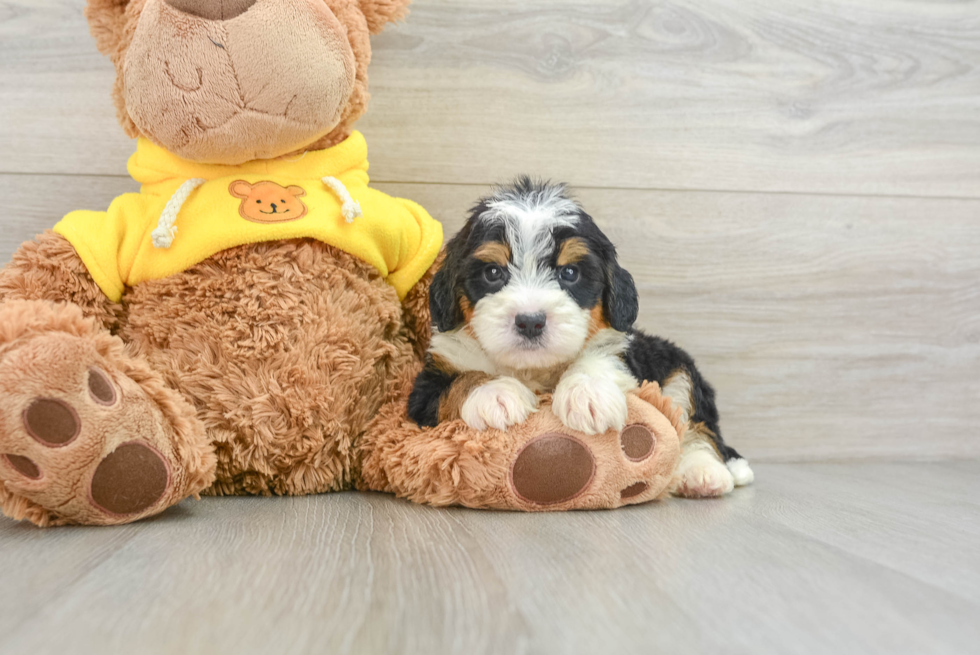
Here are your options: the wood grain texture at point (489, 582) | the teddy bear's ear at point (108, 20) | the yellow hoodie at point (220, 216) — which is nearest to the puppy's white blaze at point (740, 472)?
the wood grain texture at point (489, 582)

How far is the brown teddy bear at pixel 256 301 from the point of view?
1.29 meters

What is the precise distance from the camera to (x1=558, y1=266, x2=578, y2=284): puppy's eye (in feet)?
4.72

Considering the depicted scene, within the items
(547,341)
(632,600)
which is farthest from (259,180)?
(632,600)

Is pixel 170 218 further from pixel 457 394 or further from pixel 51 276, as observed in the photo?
pixel 457 394

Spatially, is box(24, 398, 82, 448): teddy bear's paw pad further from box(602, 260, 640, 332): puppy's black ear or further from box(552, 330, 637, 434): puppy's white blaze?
box(602, 260, 640, 332): puppy's black ear

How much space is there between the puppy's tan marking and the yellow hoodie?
1.16 feet

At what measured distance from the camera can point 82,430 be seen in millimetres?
1153

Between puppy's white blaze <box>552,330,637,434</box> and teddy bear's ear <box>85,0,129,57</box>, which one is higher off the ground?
teddy bear's ear <box>85,0,129,57</box>

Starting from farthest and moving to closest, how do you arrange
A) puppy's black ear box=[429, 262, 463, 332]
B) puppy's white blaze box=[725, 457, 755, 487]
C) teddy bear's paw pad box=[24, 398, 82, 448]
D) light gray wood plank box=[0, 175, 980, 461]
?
light gray wood plank box=[0, 175, 980, 461] → puppy's white blaze box=[725, 457, 755, 487] → puppy's black ear box=[429, 262, 463, 332] → teddy bear's paw pad box=[24, 398, 82, 448]

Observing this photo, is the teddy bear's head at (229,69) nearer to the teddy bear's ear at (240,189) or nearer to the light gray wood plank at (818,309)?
the teddy bear's ear at (240,189)

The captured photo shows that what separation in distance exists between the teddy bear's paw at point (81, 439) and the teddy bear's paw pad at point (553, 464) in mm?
571

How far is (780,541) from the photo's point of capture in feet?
3.98

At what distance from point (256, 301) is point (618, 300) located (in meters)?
0.73

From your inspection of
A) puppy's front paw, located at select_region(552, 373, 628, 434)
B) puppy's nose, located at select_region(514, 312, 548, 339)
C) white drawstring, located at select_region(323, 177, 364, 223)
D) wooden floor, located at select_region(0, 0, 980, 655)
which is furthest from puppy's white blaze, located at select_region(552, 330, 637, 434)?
white drawstring, located at select_region(323, 177, 364, 223)
